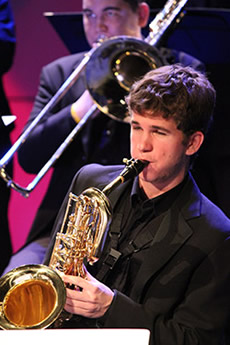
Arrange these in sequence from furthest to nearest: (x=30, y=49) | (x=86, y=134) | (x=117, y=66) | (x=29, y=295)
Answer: (x=30, y=49), (x=86, y=134), (x=117, y=66), (x=29, y=295)

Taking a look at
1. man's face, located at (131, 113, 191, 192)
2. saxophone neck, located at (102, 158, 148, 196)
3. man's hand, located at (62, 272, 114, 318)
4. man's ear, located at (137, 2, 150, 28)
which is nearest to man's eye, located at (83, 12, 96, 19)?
man's ear, located at (137, 2, 150, 28)

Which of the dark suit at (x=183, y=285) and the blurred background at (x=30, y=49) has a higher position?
the blurred background at (x=30, y=49)

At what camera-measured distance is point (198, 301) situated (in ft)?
6.56

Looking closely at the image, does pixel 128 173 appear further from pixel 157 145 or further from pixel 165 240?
pixel 165 240

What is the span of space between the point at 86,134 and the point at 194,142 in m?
0.94

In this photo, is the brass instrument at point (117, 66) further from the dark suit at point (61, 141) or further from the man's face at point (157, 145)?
the man's face at point (157, 145)

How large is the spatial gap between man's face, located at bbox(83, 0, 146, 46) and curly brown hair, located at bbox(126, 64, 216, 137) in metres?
0.89

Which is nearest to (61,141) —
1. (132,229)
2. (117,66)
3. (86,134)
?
(86,134)

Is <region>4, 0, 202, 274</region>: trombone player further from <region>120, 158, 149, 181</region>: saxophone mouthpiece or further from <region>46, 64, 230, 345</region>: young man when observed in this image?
<region>120, 158, 149, 181</region>: saxophone mouthpiece

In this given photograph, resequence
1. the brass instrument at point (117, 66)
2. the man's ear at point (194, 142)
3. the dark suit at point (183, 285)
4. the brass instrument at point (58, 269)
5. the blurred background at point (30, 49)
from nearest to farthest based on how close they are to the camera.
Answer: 1. the brass instrument at point (58, 269)
2. the dark suit at point (183, 285)
3. the man's ear at point (194, 142)
4. the brass instrument at point (117, 66)
5. the blurred background at point (30, 49)

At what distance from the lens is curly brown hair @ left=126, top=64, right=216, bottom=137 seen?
213cm

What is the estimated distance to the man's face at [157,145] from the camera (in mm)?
2119

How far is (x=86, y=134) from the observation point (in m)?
3.07

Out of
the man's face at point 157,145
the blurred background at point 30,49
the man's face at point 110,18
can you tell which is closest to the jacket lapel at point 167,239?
the man's face at point 157,145
